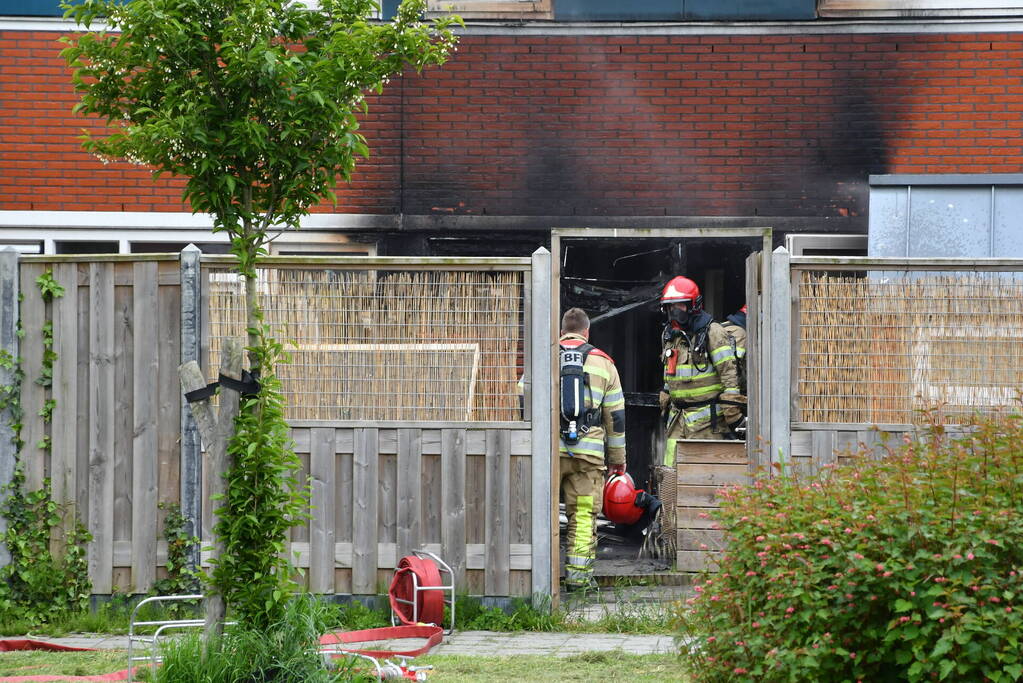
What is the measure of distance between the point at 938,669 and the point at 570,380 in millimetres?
5240

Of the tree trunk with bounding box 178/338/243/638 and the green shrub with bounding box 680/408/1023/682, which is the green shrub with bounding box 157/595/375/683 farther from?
the green shrub with bounding box 680/408/1023/682

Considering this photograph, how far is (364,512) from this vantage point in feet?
27.7

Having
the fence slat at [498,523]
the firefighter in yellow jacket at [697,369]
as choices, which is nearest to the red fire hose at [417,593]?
the fence slat at [498,523]

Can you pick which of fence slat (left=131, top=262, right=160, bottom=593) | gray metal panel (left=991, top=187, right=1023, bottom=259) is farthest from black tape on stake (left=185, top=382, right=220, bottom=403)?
gray metal panel (left=991, top=187, right=1023, bottom=259)

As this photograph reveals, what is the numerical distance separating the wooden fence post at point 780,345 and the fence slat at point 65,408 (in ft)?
15.3

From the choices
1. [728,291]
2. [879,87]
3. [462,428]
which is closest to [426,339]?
[462,428]

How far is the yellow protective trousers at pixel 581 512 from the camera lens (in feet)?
30.6

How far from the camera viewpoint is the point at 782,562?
4887 mm

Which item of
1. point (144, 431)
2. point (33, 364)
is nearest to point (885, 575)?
point (144, 431)

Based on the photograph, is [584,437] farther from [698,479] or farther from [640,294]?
[640,294]

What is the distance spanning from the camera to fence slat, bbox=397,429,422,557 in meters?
8.42

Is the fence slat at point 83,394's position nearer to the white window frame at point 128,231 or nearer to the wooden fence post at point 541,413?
the wooden fence post at point 541,413

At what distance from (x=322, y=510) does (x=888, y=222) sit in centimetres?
581

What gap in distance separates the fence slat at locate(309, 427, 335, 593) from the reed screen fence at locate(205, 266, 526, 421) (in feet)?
0.62
